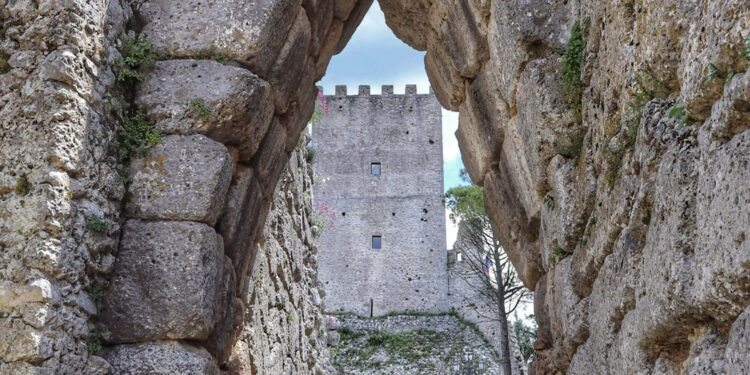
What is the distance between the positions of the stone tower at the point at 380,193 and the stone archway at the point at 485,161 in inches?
965

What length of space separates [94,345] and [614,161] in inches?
94.9

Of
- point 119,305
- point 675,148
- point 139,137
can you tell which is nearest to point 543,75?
point 675,148

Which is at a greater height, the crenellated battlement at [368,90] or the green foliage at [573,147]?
the crenellated battlement at [368,90]

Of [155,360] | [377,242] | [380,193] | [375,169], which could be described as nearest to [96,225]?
[155,360]

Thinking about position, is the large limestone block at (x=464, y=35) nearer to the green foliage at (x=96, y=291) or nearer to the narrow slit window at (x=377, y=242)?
the green foliage at (x=96, y=291)

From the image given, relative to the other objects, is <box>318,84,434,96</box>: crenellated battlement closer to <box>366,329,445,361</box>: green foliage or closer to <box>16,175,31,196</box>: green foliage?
<box>366,329,445,361</box>: green foliage

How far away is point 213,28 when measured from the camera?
14.2ft

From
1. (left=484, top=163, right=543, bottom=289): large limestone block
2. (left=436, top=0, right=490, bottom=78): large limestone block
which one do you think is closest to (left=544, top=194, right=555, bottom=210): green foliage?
(left=484, top=163, right=543, bottom=289): large limestone block

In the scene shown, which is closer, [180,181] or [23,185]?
[23,185]

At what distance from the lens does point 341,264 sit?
98.5 feet

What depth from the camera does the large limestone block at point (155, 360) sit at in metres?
3.70

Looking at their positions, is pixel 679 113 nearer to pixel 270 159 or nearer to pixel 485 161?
pixel 485 161

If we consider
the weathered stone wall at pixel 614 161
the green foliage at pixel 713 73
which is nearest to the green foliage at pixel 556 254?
the weathered stone wall at pixel 614 161

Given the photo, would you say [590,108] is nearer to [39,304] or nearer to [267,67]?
[267,67]
